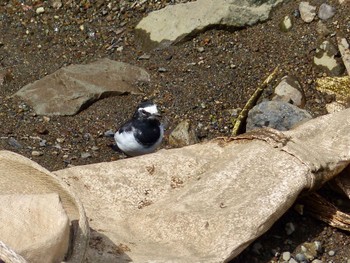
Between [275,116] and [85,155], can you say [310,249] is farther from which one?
[85,155]

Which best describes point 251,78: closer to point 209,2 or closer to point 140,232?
point 209,2

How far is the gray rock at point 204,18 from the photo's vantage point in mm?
6848

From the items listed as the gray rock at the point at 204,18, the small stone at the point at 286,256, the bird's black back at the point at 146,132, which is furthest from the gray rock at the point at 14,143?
the small stone at the point at 286,256

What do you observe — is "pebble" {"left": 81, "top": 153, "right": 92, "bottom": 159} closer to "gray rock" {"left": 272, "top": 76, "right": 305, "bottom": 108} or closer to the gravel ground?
the gravel ground

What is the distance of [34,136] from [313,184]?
2.46 metres

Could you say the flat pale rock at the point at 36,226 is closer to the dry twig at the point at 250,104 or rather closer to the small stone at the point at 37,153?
the small stone at the point at 37,153

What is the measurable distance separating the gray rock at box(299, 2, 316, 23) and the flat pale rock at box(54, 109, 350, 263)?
1.98 metres

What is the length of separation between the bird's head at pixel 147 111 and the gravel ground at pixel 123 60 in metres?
0.33

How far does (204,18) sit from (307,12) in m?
0.83

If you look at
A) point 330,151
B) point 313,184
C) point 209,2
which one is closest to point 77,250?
point 313,184

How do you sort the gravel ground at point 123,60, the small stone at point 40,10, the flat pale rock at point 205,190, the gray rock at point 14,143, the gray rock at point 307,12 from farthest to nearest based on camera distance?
the small stone at point 40,10 → the gray rock at point 307,12 → the gravel ground at point 123,60 → the gray rock at point 14,143 → the flat pale rock at point 205,190

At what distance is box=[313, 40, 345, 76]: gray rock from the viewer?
6402mm

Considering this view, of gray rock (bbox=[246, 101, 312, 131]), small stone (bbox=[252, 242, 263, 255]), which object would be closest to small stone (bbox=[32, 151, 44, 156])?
gray rock (bbox=[246, 101, 312, 131])

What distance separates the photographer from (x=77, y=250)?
3.44 meters
